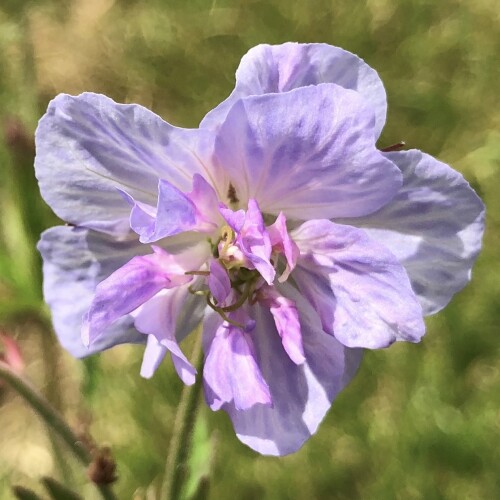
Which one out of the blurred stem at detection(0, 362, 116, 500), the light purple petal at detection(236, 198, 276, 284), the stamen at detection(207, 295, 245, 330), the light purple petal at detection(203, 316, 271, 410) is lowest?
the blurred stem at detection(0, 362, 116, 500)

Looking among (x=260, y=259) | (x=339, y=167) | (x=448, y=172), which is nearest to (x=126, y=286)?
(x=260, y=259)

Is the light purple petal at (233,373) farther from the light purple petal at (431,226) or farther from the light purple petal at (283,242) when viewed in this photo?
the light purple petal at (431,226)

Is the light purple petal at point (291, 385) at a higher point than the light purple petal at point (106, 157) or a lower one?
lower

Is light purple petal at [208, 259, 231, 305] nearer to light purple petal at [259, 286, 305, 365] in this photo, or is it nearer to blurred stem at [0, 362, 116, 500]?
light purple petal at [259, 286, 305, 365]

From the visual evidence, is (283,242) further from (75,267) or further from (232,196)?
(75,267)

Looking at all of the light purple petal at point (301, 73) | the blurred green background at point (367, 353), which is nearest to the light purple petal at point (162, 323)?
the light purple petal at point (301, 73)

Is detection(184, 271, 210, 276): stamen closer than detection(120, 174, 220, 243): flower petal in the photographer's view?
No

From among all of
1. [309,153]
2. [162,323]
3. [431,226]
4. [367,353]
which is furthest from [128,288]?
[367,353]

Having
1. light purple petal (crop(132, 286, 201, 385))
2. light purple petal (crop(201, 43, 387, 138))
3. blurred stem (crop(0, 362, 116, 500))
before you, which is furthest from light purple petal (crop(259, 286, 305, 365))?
blurred stem (crop(0, 362, 116, 500))
